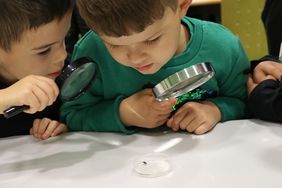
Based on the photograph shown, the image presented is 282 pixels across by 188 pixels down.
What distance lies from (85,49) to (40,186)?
411 millimetres

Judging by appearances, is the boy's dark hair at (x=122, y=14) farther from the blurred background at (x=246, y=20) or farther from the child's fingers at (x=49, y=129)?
the blurred background at (x=246, y=20)

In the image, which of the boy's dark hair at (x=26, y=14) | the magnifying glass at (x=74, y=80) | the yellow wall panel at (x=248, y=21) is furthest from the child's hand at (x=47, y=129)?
the yellow wall panel at (x=248, y=21)

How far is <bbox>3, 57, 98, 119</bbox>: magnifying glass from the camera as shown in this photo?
0.87 metres

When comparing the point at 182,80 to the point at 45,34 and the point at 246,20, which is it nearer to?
the point at 45,34

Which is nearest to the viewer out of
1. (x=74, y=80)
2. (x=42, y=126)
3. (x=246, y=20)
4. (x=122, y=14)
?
(x=122, y=14)

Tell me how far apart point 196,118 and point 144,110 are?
4.9 inches

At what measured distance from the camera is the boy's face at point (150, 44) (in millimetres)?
845

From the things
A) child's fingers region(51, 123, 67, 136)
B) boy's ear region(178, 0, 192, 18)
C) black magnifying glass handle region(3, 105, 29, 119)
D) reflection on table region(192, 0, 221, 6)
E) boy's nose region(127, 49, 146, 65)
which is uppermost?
boy's ear region(178, 0, 192, 18)

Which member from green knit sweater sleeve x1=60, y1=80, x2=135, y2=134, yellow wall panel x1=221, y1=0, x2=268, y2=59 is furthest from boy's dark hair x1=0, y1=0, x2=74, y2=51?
yellow wall panel x1=221, y1=0, x2=268, y2=59

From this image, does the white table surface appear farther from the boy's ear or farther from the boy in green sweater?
the boy's ear

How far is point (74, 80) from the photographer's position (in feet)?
2.97

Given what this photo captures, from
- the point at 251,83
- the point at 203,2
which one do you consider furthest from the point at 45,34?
the point at 203,2

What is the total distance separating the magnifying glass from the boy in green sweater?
62 millimetres

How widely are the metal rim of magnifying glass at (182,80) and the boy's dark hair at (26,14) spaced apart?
1.01 ft
